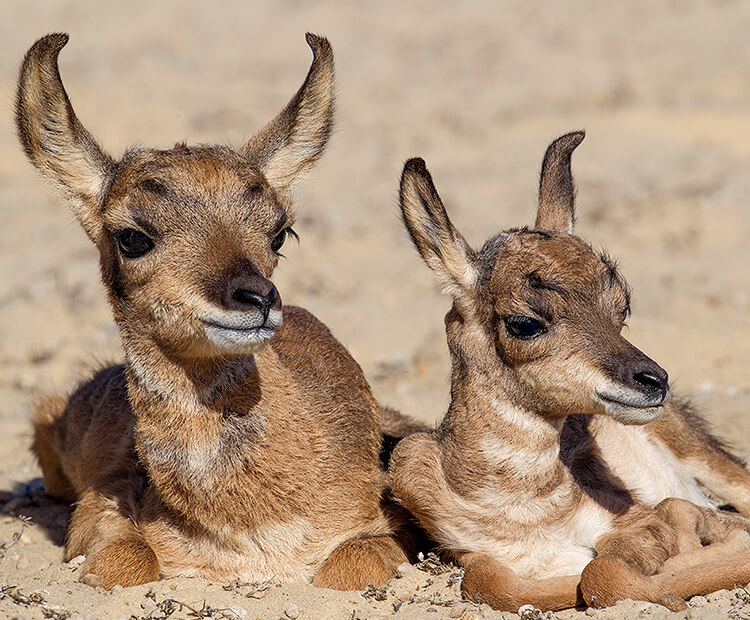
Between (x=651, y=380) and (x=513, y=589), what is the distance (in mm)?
1484

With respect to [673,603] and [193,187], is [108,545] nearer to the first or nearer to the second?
[193,187]

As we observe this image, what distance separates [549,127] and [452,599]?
16.6 meters

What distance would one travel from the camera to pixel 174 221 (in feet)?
21.4

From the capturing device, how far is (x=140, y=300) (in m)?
6.61

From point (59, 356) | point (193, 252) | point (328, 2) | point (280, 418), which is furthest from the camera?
point (328, 2)

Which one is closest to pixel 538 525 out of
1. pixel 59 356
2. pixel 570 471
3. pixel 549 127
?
pixel 570 471

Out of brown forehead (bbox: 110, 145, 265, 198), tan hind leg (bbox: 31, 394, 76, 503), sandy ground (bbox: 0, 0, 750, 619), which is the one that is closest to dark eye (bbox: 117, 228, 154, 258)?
brown forehead (bbox: 110, 145, 265, 198)

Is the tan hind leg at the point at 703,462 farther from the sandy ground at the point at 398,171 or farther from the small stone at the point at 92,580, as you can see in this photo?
the small stone at the point at 92,580

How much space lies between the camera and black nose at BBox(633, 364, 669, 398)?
19.6 ft

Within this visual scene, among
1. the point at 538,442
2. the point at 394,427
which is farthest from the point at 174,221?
the point at 394,427

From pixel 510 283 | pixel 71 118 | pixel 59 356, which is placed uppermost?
pixel 71 118

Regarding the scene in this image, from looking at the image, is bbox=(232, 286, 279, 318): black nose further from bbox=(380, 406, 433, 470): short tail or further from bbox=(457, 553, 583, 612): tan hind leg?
bbox=(380, 406, 433, 470): short tail

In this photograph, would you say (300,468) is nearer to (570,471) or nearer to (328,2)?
(570,471)

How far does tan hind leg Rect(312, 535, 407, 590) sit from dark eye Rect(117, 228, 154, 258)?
2.27 meters
